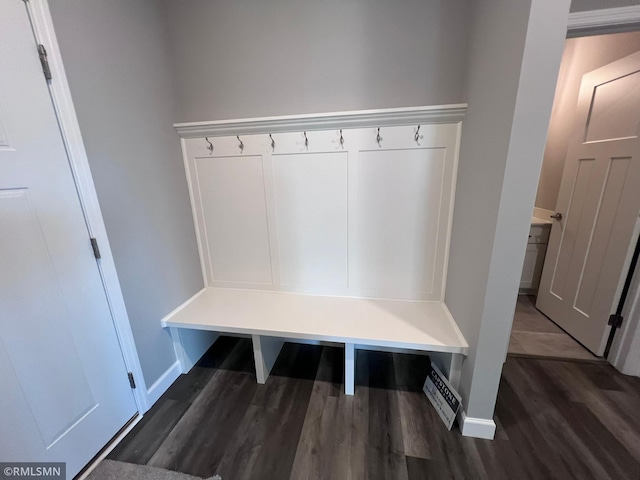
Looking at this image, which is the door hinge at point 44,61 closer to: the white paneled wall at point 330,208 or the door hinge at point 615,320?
the white paneled wall at point 330,208

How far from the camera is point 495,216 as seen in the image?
1084 mm

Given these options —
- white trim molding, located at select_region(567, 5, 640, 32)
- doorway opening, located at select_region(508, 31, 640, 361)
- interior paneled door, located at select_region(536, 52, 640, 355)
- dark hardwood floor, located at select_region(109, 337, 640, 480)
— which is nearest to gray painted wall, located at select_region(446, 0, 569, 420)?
dark hardwood floor, located at select_region(109, 337, 640, 480)

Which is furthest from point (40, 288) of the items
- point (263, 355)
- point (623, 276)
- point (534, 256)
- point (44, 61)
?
point (534, 256)

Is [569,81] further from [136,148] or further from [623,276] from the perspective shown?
[136,148]

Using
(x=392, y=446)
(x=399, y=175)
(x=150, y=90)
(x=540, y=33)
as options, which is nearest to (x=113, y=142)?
(x=150, y=90)

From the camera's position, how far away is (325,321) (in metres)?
1.63

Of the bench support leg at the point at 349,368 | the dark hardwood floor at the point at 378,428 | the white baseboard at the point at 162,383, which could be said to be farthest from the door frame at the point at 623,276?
the white baseboard at the point at 162,383

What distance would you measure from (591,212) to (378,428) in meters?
2.19

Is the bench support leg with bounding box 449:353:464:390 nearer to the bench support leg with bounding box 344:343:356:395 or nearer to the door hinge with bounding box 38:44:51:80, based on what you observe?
the bench support leg with bounding box 344:343:356:395

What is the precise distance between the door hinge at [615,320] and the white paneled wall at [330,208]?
1195 mm

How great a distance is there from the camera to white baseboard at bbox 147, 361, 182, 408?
5.22 ft

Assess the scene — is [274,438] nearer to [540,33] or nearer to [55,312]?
Answer: [55,312]

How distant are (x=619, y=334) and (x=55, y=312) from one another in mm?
3296

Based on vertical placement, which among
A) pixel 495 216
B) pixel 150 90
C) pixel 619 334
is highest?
pixel 150 90
